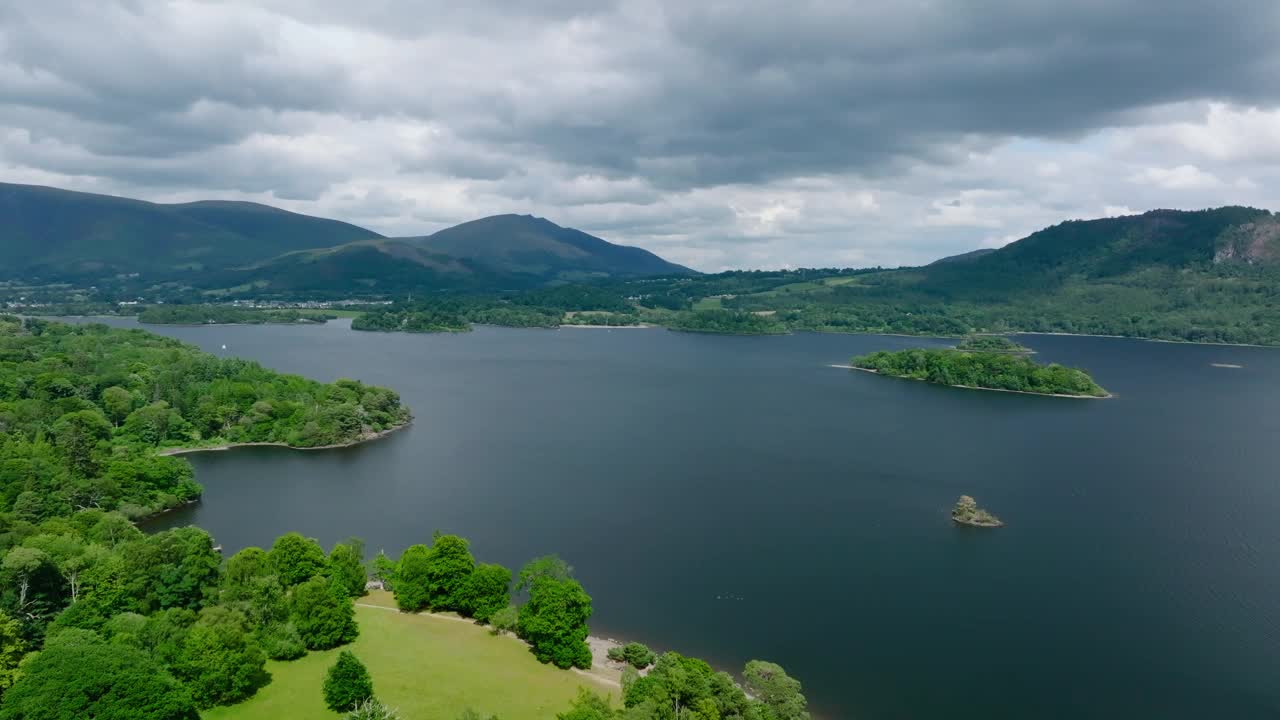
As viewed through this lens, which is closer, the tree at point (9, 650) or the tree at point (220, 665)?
the tree at point (9, 650)

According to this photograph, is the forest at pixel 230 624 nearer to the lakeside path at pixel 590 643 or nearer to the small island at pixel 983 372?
the lakeside path at pixel 590 643

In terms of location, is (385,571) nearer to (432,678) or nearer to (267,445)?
(432,678)

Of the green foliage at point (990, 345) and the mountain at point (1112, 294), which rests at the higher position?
the mountain at point (1112, 294)

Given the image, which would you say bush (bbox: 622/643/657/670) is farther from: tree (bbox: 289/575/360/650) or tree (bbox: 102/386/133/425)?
tree (bbox: 102/386/133/425)

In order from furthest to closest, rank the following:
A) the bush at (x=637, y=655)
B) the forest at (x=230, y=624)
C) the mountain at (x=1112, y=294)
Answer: the mountain at (x=1112, y=294)
the bush at (x=637, y=655)
the forest at (x=230, y=624)

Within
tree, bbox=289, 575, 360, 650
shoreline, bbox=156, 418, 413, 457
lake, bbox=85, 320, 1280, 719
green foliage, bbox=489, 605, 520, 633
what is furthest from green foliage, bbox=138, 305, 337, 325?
green foliage, bbox=489, 605, 520, 633

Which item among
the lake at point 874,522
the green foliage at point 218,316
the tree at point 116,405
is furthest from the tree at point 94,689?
the green foliage at point 218,316

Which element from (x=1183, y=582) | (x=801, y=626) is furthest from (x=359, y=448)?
(x=1183, y=582)
